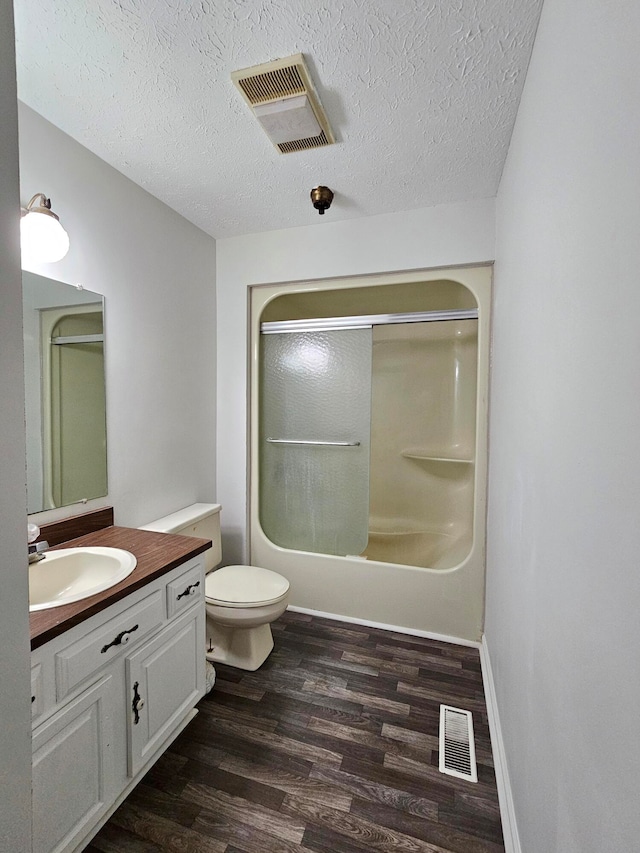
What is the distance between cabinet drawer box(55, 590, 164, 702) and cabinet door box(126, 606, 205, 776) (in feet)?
0.24

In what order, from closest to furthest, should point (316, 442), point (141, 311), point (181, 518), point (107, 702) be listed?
point (107, 702)
point (141, 311)
point (181, 518)
point (316, 442)

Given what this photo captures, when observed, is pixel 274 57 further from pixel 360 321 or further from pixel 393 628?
Result: pixel 393 628

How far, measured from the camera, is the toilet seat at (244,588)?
1.90 m

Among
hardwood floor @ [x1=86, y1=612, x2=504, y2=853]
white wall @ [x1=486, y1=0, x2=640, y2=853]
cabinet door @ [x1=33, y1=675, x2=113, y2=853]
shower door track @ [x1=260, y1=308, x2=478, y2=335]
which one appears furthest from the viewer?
shower door track @ [x1=260, y1=308, x2=478, y2=335]

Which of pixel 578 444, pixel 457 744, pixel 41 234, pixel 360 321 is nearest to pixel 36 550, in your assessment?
pixel 41 234

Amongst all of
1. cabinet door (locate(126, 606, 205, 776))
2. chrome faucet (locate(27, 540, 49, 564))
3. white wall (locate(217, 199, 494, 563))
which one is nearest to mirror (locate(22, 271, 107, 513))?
chrome faucet (locate(27, 540, 49, 564))

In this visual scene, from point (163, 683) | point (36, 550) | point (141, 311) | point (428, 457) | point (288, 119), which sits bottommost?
point (163, 683)

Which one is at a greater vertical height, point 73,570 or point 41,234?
point 41,234

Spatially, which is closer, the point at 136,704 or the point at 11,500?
the point at 11,500

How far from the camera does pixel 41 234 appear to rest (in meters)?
1.43

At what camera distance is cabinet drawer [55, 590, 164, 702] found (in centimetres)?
107

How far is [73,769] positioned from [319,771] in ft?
2.74

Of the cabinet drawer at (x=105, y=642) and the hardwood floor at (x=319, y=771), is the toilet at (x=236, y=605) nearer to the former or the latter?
the hardwood floor at (x=319, y=771)

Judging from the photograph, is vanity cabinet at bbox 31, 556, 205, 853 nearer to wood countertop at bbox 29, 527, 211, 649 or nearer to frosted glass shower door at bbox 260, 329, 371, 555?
wood countertop at bbox 29, 527, 211, 649
